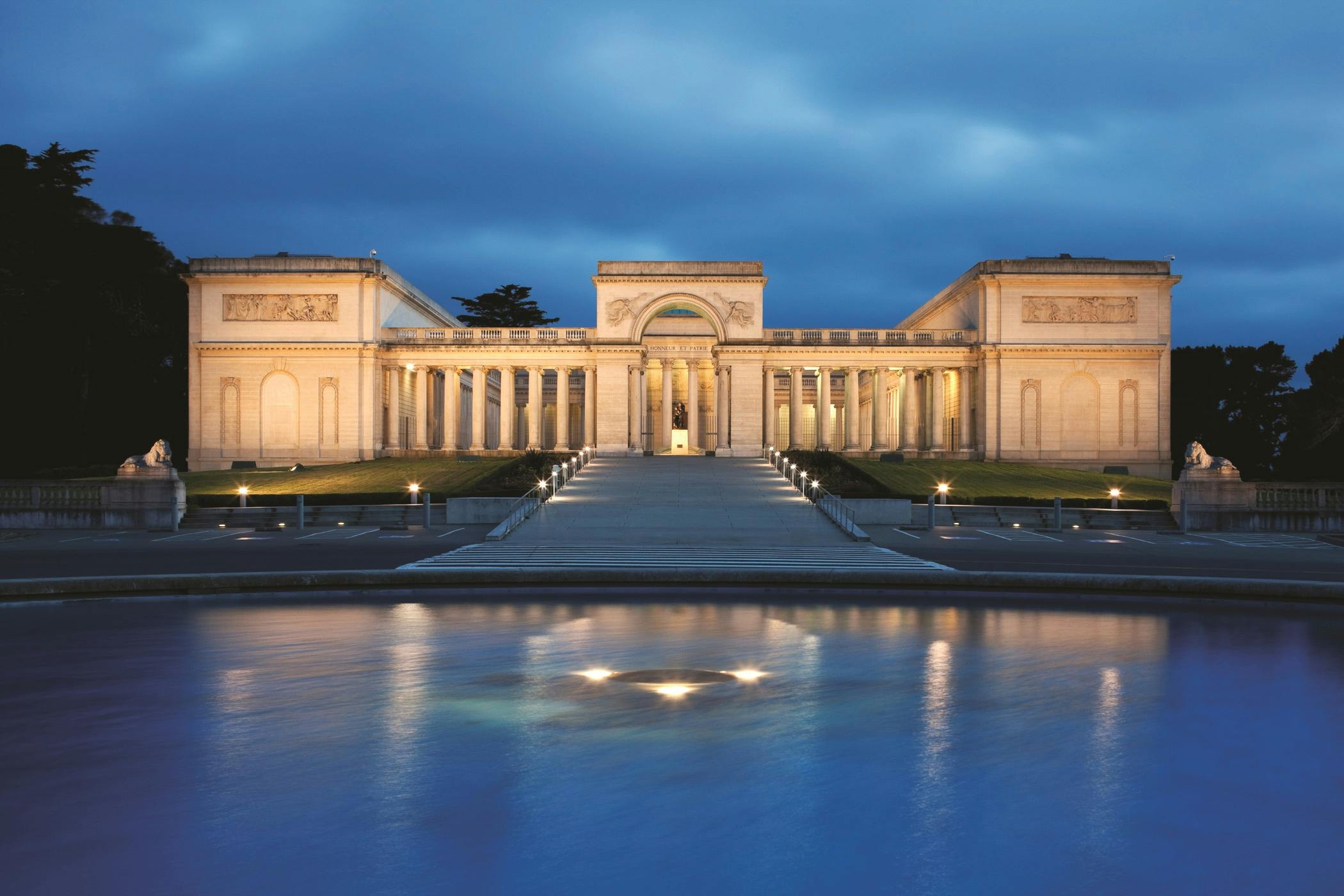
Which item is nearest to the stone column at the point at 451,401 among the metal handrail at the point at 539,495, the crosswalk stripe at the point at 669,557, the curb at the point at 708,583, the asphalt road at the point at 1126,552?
the metal handrail at the point at 539,495

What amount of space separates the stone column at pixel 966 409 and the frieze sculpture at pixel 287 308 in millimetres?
43243

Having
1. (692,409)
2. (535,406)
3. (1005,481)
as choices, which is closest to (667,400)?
(692,409)

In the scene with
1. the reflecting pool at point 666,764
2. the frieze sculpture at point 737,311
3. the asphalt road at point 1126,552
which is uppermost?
the frieze sculpture at point 737,311

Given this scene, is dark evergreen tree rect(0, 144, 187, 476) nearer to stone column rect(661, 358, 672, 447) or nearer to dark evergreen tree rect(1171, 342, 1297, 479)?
stone column rect(661, 358, 672, 447)

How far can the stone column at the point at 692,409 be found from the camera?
73938 mm

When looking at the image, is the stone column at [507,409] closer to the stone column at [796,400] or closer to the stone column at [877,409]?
the stone column at [796,400]

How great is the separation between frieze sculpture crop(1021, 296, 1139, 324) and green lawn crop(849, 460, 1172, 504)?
11.7m

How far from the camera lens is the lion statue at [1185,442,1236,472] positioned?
39281 mm

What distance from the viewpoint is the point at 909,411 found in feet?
246

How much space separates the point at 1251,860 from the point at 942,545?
24.1 meters

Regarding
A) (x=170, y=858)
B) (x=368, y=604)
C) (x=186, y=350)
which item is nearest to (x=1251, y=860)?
(x=170, y=858)

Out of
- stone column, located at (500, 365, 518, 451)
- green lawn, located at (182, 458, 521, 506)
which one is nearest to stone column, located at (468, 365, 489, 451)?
stone column, located at (500, 365, 518, 451)

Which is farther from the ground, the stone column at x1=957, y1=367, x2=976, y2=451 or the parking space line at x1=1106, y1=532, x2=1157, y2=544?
the stone column at x1=957, y1=367, x2=976, y2=451

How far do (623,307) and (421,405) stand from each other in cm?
1773
